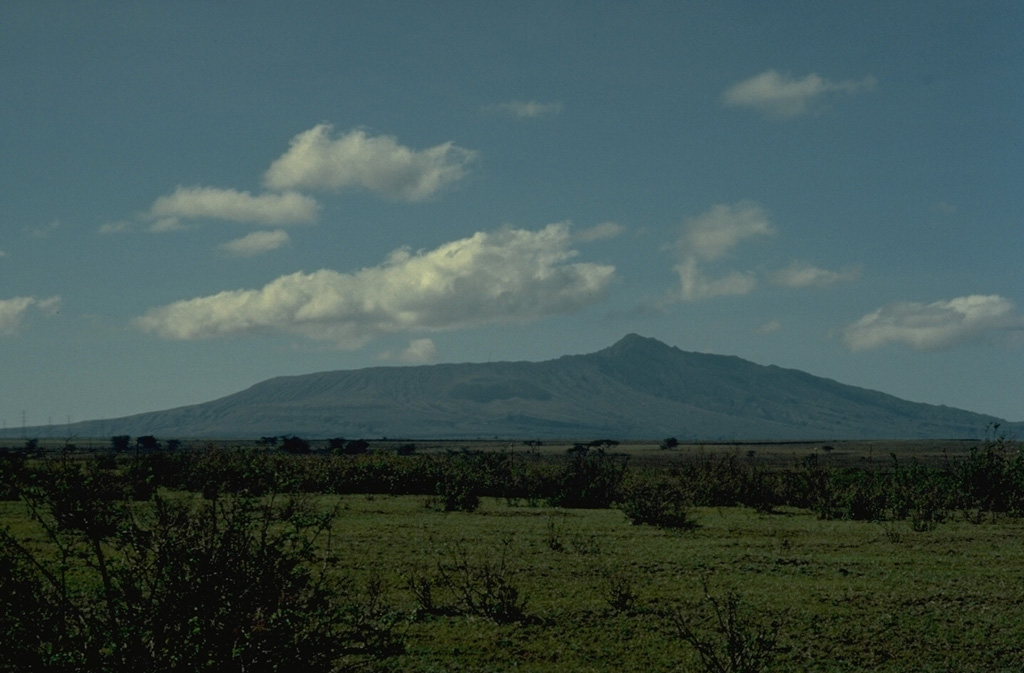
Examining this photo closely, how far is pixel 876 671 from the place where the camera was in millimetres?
17812

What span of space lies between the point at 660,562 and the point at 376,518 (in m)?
18.9

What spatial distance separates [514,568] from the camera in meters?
28.1

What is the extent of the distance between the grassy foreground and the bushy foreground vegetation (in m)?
0.10

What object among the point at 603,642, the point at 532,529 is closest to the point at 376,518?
the point at 532,529

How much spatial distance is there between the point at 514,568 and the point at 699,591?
6.05 metres

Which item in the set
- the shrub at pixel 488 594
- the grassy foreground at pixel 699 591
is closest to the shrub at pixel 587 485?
the grassy foreground at pixel 699 591

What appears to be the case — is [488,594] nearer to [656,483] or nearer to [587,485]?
[656,483]

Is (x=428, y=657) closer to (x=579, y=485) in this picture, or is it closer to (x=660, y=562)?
(x=660, y=562)

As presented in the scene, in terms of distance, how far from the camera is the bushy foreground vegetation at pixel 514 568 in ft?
28.8

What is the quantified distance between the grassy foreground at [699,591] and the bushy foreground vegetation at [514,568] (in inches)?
4.0

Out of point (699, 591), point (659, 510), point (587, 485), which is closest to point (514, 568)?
point (699, 591)

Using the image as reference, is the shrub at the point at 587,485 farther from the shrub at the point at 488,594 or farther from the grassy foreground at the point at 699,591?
the shrub at the point at 488,594

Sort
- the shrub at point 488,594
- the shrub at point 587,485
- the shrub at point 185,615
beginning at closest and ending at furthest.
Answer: the shrub at point 185,615, the shrub at point 488,594, the shrub at point 587,485

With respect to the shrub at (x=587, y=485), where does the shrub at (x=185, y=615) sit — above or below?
above
